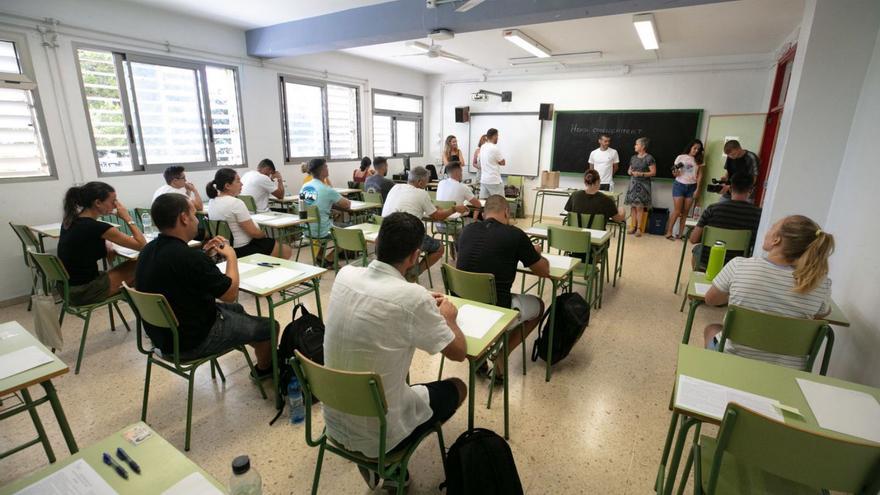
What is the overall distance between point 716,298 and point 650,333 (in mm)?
1466

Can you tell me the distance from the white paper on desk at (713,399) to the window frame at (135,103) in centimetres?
589

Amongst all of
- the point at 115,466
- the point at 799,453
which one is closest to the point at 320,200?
the point at 115,466

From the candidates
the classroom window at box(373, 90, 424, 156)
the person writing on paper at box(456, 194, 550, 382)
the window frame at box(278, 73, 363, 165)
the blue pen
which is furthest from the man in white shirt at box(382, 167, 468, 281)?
the classroom window at box(373, 90, 424, 156)

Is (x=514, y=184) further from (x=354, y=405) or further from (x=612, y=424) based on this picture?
(x=354, y=405)

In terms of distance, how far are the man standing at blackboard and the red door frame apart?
2.18 m

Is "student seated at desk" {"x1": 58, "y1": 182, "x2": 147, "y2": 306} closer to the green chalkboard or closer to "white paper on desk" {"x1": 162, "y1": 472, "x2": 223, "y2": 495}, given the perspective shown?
"white paper on desk" {"x1": 162, "y1": 472, "x2": 223, "y2": 495}

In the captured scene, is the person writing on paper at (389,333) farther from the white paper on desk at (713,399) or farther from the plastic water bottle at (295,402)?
the plastic water bottle at (295,402)

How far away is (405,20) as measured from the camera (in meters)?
4.50

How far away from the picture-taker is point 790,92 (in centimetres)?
322

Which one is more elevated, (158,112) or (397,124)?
(397,124)

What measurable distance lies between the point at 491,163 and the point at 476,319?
5.49 meters

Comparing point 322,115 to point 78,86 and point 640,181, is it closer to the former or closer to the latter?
point 78,86

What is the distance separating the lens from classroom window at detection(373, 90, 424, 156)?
8672 millimetres

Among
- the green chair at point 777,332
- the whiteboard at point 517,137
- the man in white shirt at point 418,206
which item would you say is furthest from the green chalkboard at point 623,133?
the green chair at point 777,332
